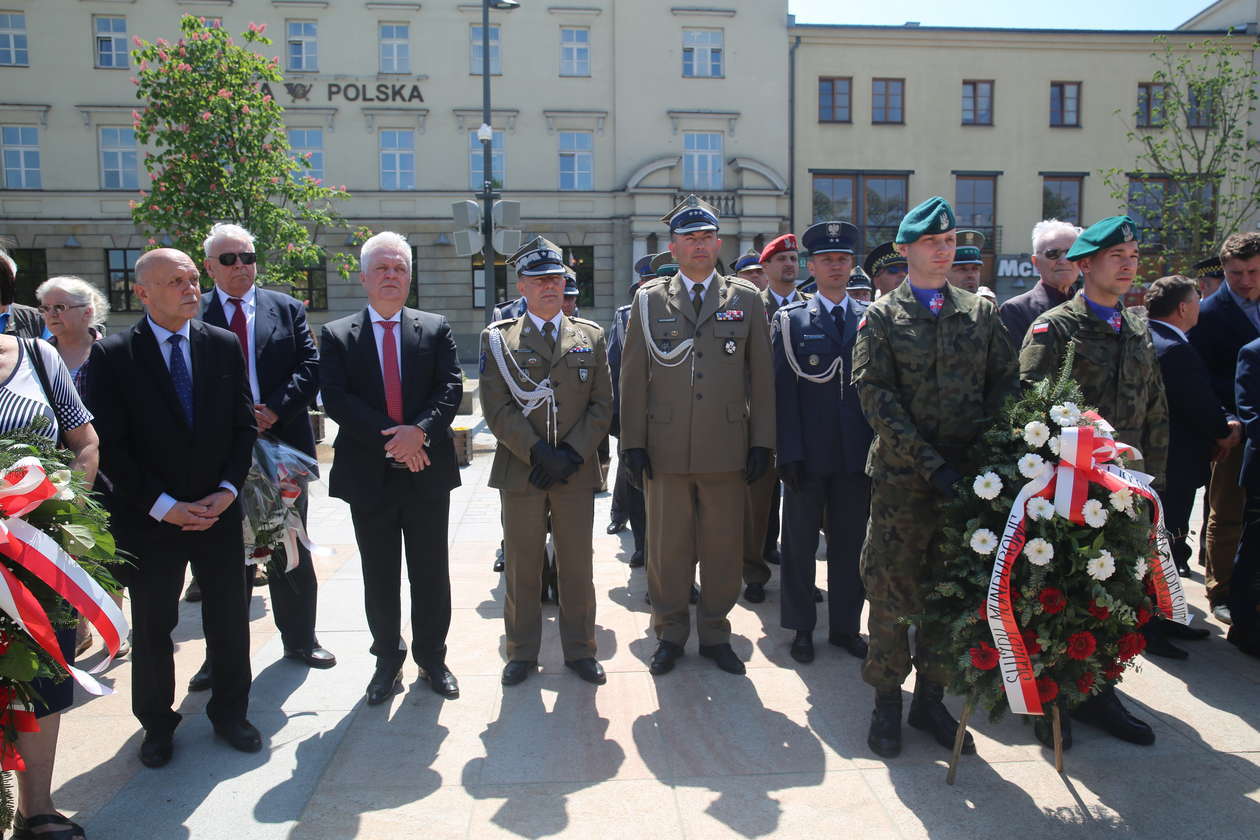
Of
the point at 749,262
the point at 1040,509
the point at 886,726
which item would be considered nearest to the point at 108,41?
the point at 749,262

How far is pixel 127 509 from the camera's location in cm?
354

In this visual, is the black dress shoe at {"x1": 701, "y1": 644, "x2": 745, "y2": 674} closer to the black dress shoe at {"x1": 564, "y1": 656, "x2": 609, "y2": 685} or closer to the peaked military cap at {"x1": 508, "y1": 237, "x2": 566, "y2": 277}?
the black dress shoe at {"x1": 564, "y1": 656, "x2": 609, "y2": 685}

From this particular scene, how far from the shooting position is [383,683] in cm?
418

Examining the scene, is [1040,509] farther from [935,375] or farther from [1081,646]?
[935,375]

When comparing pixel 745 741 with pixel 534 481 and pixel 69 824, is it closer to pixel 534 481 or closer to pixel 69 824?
pixel 534 481

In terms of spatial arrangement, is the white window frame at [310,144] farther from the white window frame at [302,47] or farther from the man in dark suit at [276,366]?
the man in dark suit at [276,366]

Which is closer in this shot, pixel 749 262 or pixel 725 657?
pixel 725 657

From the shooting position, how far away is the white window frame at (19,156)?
2631cm

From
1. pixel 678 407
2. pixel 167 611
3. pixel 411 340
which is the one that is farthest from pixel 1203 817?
pixel 167 611

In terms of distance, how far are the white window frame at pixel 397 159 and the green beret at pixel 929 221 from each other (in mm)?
25264

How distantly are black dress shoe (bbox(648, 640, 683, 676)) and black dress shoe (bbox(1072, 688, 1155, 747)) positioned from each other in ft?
6.03

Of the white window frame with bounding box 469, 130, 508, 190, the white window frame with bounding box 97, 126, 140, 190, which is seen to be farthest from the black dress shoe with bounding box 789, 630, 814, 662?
the white window frame with bounding box 97, 126, 140, 190

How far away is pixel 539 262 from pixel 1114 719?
3.26 meters

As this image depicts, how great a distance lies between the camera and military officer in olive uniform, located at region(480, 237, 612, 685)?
14.4 feet
